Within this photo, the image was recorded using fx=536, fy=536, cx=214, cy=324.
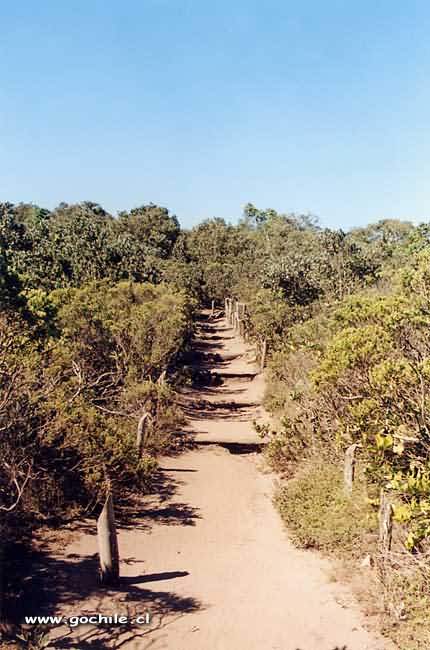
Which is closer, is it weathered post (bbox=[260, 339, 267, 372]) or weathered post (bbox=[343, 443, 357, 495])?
weathered post (bbox=[343, 443, 357, 495])

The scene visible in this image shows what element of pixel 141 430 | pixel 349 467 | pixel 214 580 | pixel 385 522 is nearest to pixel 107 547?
pixel 214 580

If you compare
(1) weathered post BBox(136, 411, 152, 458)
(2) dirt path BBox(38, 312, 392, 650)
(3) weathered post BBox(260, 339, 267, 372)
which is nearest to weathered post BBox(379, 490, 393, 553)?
(2) dirt path BBox(38, 312, 392, 650)

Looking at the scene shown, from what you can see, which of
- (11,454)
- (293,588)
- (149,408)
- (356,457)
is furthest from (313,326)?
(11,454)

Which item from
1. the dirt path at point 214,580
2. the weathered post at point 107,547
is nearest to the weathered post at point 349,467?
the dirt path at point 214,580

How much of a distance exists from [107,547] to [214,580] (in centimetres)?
224

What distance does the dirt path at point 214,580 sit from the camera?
27.2 feet

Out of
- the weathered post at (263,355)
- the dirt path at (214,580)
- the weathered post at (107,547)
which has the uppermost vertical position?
the weathered post at (263,355)

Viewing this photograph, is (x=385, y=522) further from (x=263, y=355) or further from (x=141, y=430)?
(x=263, y=355)

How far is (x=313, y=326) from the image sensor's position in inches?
826

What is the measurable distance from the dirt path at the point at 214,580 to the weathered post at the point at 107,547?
268 mm

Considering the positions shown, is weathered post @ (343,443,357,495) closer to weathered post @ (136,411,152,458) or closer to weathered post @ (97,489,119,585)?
weathered post @ (97,489,119,585)

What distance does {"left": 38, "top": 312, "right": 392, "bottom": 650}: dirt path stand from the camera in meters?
8.28

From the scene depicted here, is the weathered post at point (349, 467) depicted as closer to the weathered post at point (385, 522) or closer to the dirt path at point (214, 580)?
the dirt path at point (214, 580)

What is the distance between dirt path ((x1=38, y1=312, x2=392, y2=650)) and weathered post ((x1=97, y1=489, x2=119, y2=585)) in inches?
10.6
